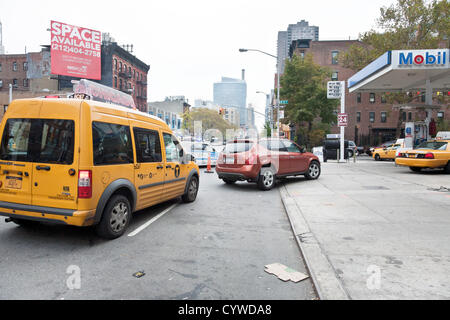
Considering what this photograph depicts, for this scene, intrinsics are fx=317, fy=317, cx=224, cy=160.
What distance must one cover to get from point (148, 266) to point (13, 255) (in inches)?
73.8

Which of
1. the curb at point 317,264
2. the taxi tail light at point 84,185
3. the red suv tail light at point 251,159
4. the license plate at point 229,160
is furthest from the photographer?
the license plate at point 229,160

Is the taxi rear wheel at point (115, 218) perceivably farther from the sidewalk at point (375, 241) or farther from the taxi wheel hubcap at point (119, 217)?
the sidewalk at point (375, 241)

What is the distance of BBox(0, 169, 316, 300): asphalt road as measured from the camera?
326cm

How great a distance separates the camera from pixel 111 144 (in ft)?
16.0

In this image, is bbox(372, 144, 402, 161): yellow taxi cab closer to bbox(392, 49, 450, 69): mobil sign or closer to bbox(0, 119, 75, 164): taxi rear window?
bbox(392, 49, 450, 69): mobil sign

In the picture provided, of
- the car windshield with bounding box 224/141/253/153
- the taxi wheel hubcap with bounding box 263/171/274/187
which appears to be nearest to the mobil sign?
the taxi wheel hubcap with bounding box 263/171/274/187

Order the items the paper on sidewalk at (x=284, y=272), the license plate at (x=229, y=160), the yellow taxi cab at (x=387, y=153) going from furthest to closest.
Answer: the yellow taxi cab at (x=387, y=153), the license plate at (x=229, y=160), the paper on sidewalk at (x=284, y=272)

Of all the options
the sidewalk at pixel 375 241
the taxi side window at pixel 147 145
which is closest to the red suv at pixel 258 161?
the sidewalk at pixel 375 241

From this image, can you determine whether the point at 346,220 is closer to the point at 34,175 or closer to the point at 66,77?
the point at 34,175

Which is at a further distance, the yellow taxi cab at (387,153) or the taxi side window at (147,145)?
the yellow taxi cab at (387,153)

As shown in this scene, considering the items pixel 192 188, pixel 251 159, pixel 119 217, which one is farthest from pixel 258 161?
pixel 119 217

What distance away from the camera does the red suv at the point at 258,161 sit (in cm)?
972

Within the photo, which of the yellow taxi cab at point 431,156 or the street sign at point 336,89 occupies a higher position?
the street sign at point 336,89

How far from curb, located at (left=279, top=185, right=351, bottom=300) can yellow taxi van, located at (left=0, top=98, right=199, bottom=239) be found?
288cm
